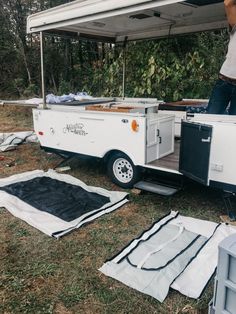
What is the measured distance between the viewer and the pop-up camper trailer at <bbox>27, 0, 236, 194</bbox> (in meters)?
3.33

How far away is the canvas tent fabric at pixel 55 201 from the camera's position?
140 inches

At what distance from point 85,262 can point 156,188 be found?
1427 mm

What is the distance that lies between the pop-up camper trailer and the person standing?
0.54 m

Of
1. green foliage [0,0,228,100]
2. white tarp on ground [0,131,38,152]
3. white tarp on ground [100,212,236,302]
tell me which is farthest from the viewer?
green foliage [0,0,228,100]

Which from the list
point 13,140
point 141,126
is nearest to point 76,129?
point 141,126

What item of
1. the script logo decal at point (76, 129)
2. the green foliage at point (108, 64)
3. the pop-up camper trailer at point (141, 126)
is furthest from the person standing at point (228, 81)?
the green foliage at point (108, 64)

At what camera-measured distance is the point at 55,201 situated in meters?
4.08

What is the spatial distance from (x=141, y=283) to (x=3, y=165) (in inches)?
157

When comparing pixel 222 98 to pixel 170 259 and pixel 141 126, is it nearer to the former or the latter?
pixel 141 126

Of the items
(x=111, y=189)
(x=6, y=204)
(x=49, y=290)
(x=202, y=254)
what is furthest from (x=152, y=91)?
(x=49, y=290)

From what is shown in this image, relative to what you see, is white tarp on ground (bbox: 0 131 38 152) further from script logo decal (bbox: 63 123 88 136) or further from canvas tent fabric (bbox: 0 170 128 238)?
script logo decal (bbox: 63 123 88 136)

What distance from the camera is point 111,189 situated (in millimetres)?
4566

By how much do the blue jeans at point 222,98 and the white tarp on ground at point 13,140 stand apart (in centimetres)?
445

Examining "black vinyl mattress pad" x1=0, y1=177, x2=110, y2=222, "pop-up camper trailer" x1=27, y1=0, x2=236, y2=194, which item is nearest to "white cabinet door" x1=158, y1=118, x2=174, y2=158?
"pop-up camper trailer" x1=27, y1=0, x2=236, y2=194
